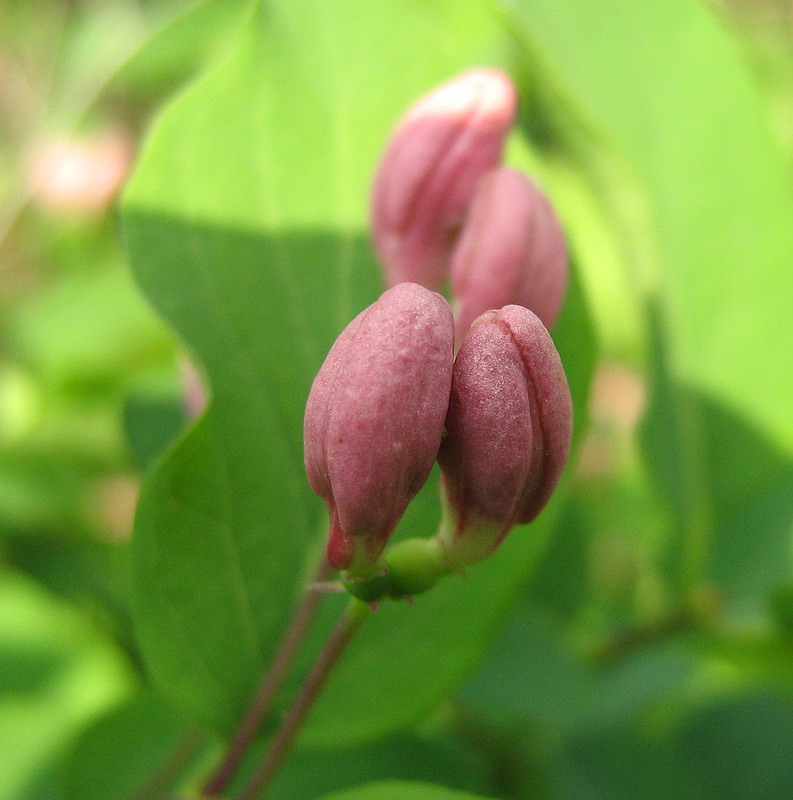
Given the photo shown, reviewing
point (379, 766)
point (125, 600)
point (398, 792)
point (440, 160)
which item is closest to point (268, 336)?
point (440, 160)

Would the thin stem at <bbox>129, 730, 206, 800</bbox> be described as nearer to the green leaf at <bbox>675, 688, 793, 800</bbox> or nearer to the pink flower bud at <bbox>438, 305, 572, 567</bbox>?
the pink flower bud at <bbox>438, 305, 572, 567</bbox>

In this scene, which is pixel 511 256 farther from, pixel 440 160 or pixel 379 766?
pixel 379 766

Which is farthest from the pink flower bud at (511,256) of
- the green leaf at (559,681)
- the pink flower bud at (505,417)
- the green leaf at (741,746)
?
the green leaf at (741,746)

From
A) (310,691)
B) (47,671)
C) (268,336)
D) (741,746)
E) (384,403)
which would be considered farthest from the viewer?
(741,746)

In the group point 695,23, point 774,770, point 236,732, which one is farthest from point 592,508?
point 236,732

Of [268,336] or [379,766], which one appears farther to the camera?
[379,766]

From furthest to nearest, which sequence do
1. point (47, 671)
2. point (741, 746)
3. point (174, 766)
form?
1. point (741, 746)
2. point (47, 671)
3. point (174, 766)

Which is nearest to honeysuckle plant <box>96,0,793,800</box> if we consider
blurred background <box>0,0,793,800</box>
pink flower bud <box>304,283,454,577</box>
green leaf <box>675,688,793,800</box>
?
pink flower bud <box>304,283,454,577</box>
